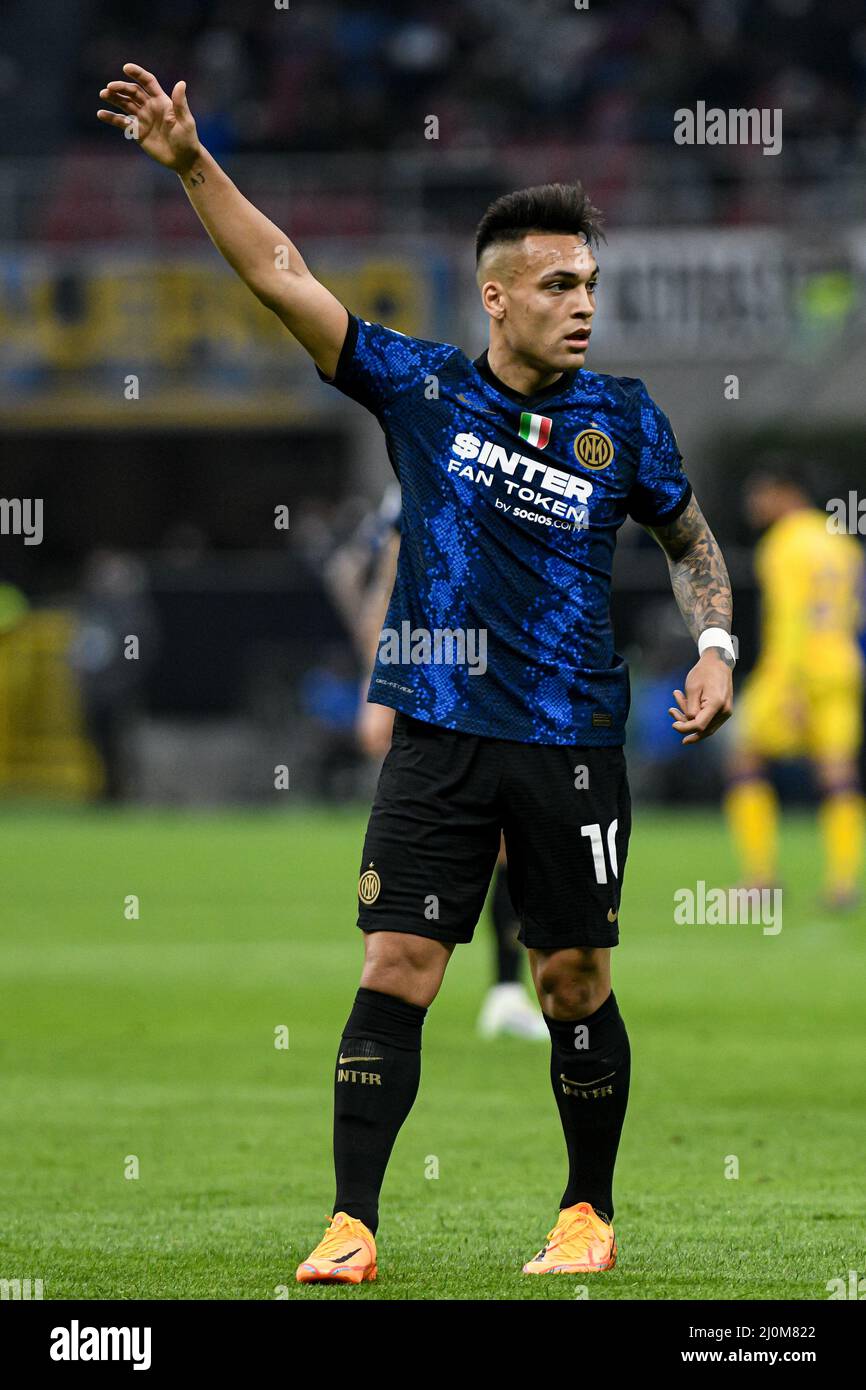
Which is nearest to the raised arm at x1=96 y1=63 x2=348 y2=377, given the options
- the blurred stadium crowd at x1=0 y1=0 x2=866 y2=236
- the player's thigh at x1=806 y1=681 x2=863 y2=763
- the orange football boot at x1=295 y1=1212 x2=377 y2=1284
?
the orange football boot at x1=295 y1=1212 x2=377 y2=1284

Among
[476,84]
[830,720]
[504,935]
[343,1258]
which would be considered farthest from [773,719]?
[476,84]

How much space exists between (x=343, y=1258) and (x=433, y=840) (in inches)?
33.6

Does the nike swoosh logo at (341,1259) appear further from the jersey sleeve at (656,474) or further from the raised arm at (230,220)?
the raised arm at (230,220)

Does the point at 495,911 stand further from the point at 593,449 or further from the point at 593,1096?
the point at 593,449

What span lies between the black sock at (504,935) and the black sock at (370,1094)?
359 cm

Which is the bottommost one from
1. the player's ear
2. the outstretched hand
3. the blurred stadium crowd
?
the player's ear

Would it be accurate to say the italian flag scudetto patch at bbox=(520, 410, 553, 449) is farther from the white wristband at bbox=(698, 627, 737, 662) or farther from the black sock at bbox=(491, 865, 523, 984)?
the black sock at bbox=(491, 865, 523, 984)

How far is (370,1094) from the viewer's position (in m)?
4.75

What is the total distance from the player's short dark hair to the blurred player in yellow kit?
8644 mm

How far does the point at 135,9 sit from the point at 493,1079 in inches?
971

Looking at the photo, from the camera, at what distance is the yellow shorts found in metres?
13.7

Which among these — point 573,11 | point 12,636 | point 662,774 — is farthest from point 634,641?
point 573,11

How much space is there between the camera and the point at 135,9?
30047mm

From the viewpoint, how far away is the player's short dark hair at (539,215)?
4836mm
